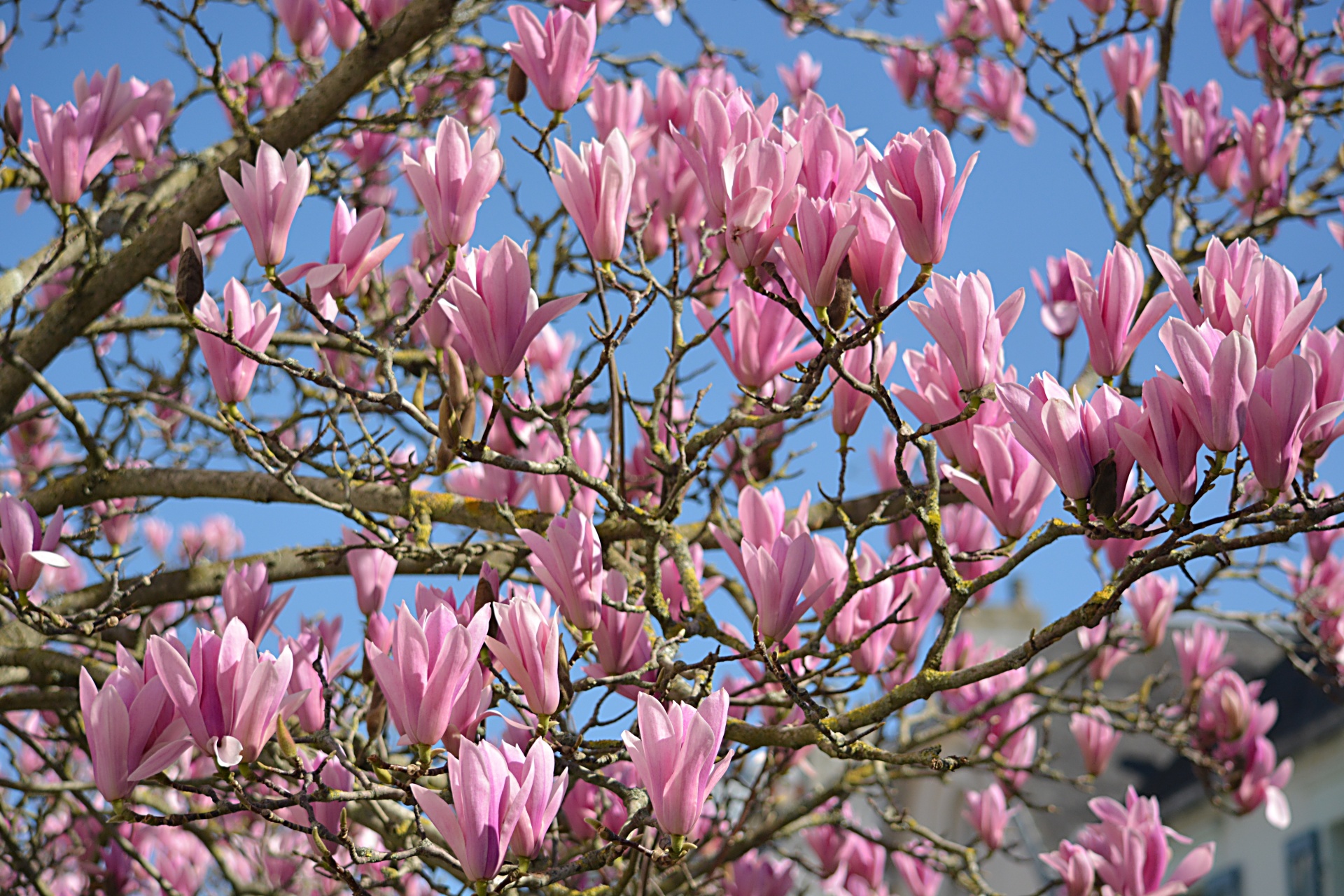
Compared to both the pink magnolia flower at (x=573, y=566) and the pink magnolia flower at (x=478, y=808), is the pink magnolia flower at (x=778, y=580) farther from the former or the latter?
the pink magnolia flower at (x=478, y=808)

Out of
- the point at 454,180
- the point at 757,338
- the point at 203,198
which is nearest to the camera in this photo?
the point at 454,180

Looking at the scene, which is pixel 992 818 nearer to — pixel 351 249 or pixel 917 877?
pixel 917 877

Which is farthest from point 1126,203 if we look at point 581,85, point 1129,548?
point 581,85

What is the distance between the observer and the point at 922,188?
1.79 metres

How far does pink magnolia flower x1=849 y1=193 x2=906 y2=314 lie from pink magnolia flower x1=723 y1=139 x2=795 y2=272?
0.36 feet

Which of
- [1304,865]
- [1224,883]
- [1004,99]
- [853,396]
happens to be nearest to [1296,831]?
[1304,865]

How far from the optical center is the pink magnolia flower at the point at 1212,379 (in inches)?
60.4

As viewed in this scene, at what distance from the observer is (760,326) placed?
2.29 m

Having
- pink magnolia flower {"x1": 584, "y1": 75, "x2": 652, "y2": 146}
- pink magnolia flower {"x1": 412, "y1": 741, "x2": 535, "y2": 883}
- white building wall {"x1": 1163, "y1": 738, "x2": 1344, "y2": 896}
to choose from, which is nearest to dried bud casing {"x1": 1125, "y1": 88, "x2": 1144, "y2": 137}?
pink magnolia flower {"x1": 584, "y1": 75, "x2": 652, "y2": 146}

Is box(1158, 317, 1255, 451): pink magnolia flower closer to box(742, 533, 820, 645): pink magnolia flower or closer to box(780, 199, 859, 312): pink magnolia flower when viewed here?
box(780, 199, 859, 312): pink magnolia flower

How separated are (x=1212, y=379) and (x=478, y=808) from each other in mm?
1138

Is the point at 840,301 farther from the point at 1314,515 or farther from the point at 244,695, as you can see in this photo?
the point at 244,695

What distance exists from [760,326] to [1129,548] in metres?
1.19

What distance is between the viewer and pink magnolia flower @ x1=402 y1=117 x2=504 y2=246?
2000 millimetres
